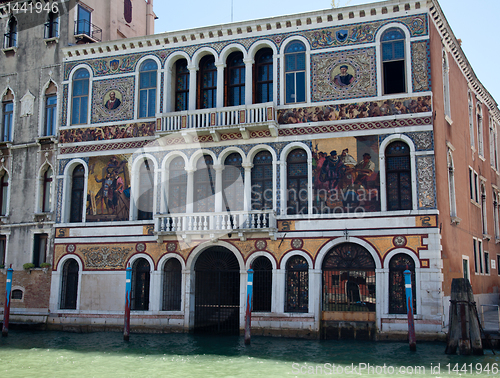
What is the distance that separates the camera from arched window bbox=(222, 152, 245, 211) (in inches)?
841

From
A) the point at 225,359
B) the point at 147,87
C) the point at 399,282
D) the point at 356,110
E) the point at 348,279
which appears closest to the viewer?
the point at 225,359

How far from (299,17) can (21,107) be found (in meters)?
13.4

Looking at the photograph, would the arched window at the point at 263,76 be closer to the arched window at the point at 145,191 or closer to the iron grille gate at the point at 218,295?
the arched window at the point at 145,191

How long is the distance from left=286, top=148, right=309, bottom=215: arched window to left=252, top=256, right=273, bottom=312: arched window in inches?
83.9

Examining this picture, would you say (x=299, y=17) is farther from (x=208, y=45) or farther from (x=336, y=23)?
(x=208, y=45)

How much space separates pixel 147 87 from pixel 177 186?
4390 millimetres

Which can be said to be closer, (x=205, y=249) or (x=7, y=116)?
(x=205, y=249)

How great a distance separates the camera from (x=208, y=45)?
22.4 m

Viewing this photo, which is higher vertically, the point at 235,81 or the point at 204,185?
the point at 235,81

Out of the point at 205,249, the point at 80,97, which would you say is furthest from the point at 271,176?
the point at 80,97

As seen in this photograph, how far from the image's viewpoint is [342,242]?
64.3ft

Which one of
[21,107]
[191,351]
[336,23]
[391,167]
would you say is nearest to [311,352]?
[191,351]

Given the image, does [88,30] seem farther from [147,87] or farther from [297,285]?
[297,285]

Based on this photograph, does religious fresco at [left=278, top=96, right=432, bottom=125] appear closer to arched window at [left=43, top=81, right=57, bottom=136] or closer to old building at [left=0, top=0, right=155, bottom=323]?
old building at [left=0, top=0, right=155, bottom=323]
